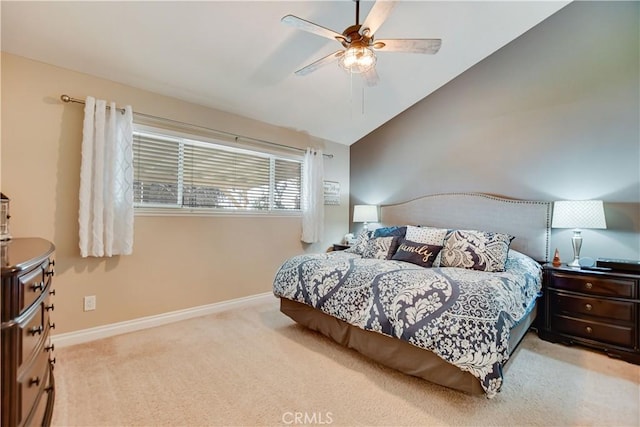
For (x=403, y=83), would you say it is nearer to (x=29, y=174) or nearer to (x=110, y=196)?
(x=110, y=196)

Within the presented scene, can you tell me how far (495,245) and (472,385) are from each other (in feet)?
4.66

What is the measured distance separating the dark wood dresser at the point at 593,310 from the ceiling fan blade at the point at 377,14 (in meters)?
2.59

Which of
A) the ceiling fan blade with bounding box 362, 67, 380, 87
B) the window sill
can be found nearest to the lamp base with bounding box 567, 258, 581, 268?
the ceiling fan blade with bounding box 362, 67, 380, 87

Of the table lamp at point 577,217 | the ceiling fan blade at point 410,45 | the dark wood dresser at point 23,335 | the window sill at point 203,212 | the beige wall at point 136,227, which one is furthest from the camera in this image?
the window sill at point 203,212

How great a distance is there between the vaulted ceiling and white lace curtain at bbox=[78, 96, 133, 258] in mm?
452

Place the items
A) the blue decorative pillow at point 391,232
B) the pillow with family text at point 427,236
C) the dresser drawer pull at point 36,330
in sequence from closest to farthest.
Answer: the dresser drawer pull at point 36,330, the pillow with family text at point 427,236, the blue decorative pillow at point 391,232

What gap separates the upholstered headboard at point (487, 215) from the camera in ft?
10.3

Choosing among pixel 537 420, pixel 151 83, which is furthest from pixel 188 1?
pixel 537 420

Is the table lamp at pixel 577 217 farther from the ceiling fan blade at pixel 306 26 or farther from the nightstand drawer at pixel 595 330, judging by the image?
the ceiling fan blade at pixel 306 26

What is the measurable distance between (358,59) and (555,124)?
2402 mm

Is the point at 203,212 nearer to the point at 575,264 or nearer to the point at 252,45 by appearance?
the point at 252,45

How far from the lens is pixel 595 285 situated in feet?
8.11

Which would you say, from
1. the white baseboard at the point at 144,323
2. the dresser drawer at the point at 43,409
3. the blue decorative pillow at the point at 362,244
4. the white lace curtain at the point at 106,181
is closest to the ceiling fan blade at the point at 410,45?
the blue decorative pillow at the point at 362,244

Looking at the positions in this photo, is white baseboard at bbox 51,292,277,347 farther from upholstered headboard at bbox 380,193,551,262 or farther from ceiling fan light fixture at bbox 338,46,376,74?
ceiling fan light fixture at bbox 338,46,376,74
